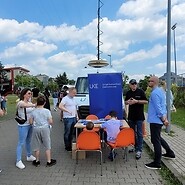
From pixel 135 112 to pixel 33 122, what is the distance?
103 inches

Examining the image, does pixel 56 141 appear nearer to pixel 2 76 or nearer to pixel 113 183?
pixel 113 183

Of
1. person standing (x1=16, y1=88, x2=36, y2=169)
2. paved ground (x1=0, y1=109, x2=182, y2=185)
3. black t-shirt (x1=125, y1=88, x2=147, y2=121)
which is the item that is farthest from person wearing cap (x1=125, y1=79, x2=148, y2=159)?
person standing (x1=16, y1=88, x2=36, y2=169)

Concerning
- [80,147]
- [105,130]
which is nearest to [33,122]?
[80,147]

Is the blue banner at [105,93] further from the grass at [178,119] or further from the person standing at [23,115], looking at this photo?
the grass at [178,119]

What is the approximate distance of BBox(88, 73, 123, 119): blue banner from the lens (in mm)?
9195

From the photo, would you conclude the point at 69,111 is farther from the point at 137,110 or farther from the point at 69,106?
the point at 137,110

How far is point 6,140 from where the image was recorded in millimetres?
10195

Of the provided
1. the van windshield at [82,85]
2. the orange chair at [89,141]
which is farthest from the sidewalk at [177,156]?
the van windshield at [82,85]

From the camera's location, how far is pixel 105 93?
9242mm

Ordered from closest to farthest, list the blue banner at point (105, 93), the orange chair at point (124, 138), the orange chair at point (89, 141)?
the orange chair at point (89, 141) < the orange chair at point (124, 138) < the blue banner at point (105, 93)

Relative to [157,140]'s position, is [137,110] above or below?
above

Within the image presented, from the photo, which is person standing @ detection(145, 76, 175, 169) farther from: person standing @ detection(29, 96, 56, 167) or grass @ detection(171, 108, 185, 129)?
grass @ detection(171, 108, 185, 129)

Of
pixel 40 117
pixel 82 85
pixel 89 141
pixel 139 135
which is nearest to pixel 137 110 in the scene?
pixel 139 135

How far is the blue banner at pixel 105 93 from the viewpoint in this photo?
30.2 ft
